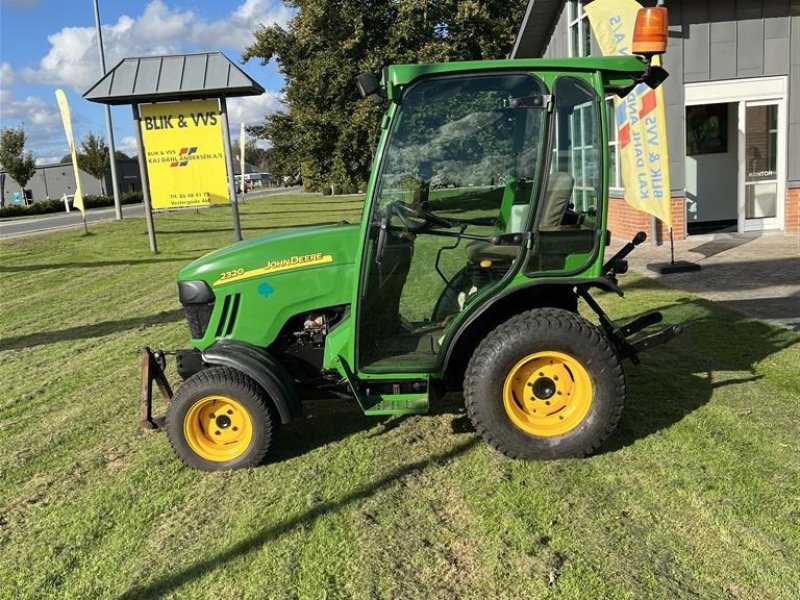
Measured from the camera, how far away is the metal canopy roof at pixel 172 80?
415 inches

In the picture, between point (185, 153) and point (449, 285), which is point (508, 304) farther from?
point (185, 153)

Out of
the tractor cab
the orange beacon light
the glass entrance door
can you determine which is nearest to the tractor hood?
the tractor cab

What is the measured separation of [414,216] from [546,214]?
2.46 ft

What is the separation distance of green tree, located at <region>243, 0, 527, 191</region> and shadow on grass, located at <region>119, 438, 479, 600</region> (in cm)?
1581

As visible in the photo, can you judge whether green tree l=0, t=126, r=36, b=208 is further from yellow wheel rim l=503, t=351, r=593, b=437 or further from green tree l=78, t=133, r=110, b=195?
yellow wheel rim l=503, t=351, r=593, b=437

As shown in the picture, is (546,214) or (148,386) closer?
(546,214)

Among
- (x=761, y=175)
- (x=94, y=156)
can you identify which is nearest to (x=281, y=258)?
(x=761, y=175)

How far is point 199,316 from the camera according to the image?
4035mm

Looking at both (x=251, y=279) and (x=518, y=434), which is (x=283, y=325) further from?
(x=518, y=434)

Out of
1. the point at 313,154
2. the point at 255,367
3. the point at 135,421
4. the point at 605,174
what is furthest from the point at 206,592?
the point at 313,154

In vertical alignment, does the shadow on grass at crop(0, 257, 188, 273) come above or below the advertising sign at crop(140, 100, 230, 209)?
below

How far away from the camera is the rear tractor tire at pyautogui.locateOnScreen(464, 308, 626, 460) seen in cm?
366

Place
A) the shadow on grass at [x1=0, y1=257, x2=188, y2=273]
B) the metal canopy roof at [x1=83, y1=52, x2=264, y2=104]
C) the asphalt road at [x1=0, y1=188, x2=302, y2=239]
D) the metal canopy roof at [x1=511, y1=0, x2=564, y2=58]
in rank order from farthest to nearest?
1. the asphalt road at [x1=0, y1=188, x2=302, y2=239]
2. the metal canopy roof at [x1=511, y1=0, x2=564, y2=58]
3. the shadow on grass at [x1=0, y1=257, x2=188, y2=273]
4. the metal canopy roof at [x1=83, y1=52, x2=264, y2=104]

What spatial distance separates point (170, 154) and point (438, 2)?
1109cm
